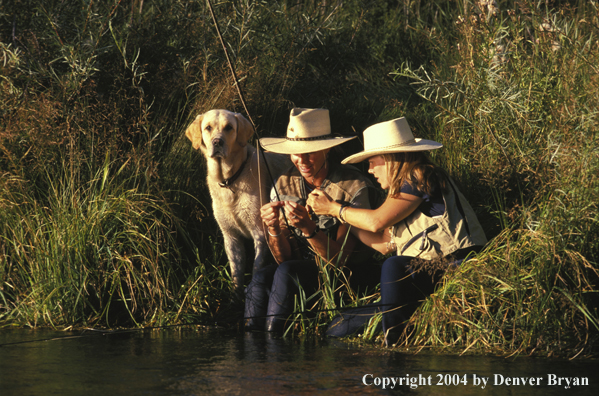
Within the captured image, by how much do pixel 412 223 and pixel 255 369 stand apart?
3.93ft

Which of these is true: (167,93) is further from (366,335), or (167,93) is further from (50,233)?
(366,335)

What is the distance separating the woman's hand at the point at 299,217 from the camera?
405 cm

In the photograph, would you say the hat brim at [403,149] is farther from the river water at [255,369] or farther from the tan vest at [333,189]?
the river water at [255,369]

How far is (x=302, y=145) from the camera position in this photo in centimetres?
441

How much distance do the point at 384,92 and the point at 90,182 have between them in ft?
11.7

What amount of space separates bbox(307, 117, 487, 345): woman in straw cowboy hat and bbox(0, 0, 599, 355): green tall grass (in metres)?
0.12

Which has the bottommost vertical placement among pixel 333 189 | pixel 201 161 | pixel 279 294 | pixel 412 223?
pixel 279 294

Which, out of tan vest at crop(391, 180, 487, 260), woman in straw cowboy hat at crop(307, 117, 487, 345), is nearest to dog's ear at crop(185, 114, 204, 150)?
woman in straw cowboy hat at crop(307, 117, 487, 345)

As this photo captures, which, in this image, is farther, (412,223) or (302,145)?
(302,145)

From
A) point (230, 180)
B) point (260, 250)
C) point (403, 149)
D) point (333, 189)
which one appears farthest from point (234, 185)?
point (403, 149)

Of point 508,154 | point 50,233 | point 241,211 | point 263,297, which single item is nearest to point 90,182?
point 50,233

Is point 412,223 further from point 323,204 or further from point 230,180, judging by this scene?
point 230,180

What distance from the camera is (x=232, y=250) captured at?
4.95 meters

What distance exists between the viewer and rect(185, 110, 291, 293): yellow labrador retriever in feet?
16.0
